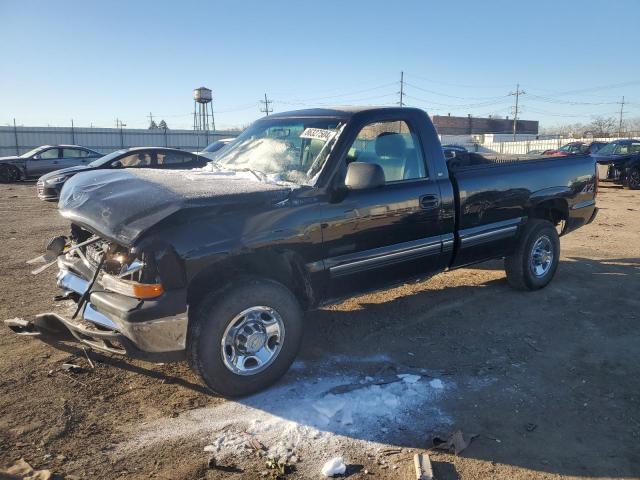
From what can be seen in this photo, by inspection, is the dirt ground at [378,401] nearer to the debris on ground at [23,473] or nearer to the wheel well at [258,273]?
the debris on ground at [23,473]

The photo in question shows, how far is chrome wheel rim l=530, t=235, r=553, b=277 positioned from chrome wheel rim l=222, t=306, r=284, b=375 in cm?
354

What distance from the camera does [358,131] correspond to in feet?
13.5

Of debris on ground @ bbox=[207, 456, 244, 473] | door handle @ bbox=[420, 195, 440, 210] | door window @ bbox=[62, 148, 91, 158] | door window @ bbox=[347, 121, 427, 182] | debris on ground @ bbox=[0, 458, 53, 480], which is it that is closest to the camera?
debris on ground @ bbox=[0, 458, 53, 480]

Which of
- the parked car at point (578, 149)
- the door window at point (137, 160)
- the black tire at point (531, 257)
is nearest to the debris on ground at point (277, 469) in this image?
the black tire at point (531, 257)

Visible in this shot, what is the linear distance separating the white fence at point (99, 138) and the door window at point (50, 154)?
1440cm

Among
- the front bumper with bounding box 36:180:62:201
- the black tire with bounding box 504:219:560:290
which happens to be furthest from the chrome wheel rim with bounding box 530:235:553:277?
the front bumper with bounding box 36:180:62:201

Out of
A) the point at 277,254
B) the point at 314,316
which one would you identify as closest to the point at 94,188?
the point at 277,254

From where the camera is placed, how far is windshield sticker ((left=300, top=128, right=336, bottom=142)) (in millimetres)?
4089

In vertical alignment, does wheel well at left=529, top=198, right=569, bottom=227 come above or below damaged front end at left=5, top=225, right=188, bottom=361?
above

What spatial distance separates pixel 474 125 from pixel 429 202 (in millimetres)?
75136

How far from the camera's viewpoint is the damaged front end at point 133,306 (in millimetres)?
3035

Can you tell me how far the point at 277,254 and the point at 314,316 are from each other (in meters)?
1.59

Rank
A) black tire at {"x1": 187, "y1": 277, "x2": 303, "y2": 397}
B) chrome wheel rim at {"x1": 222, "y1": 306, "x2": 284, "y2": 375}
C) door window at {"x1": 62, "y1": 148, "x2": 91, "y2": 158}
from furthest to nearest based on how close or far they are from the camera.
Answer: door window at {"x1": 62, "y1": 148, "x2": 91, "y2": 158} → chrome wheel rim at {"x1": 222, "y1": 306, "x2": 284, "y2": 375} → black tire at {"x1": 187, "y1": 277, "x2": 303, "y2": 397}

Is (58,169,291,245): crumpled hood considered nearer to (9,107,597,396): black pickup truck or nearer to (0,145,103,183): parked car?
(9,107,597,396): black pickup truck
